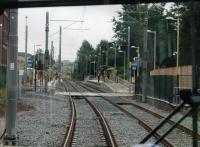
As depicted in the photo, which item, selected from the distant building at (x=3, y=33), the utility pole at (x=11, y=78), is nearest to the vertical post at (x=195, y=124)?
the distant building at (x=3, y=33)

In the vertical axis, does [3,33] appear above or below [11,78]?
above

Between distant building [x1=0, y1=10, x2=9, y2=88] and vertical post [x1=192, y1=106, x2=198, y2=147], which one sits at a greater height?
distant building [x1=0, y1=10, x2=9, y2=88]

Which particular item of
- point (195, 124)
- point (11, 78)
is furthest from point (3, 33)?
point (195, 124)

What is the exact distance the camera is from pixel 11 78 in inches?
476

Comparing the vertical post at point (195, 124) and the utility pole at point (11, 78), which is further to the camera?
the utility pole at point (11, 78)

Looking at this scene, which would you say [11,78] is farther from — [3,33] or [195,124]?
[3,33]

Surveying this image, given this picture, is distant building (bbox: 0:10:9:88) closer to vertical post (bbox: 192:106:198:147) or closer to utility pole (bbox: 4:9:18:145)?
utility pole (bbox: 4:9:18:145)

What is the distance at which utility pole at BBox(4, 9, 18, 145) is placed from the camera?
12.1m

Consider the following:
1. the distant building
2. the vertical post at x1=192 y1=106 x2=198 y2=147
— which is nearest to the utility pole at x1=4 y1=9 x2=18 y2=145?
the distant building

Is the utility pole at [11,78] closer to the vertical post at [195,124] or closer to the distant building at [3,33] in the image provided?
the distant building at [3,33]

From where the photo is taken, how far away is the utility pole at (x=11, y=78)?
39.9 ft

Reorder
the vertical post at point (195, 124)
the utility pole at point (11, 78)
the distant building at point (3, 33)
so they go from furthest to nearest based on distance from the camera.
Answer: the utility pole at point (11, 78) < the distant building at point (3, 33) < the vertical post at point (195, 124)

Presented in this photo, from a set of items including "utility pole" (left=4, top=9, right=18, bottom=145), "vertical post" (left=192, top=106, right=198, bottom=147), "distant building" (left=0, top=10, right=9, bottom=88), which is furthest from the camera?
"utility pole" (left=4, top=9, right=18, bottom=145)

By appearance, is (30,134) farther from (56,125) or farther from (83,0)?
(83,0)
